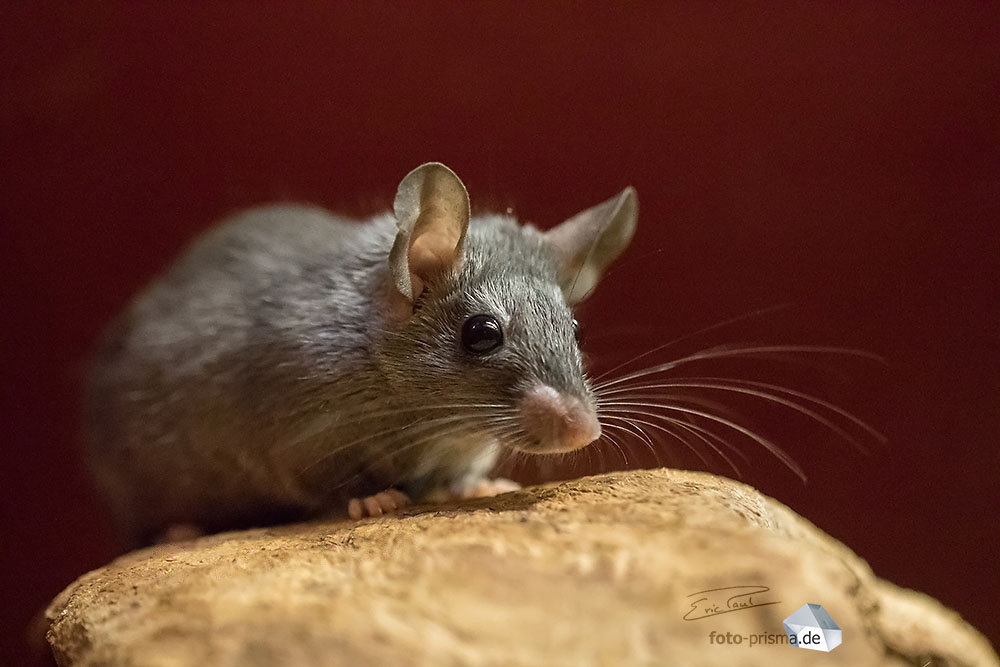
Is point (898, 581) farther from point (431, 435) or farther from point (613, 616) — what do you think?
point (613, 616)

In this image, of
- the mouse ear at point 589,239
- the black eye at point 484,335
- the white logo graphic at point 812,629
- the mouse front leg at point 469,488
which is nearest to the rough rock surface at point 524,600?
the white logo graphic at point 812,629

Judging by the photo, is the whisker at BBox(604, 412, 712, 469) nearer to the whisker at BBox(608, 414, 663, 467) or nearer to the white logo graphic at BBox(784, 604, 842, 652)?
the whisker at BBox(608, 414, 663, 467)

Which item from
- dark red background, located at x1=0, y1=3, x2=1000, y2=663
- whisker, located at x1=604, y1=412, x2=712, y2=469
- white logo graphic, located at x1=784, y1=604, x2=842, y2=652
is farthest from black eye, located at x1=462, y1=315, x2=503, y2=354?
white logo graphic, located at x1=784, y1=604, x2=842, y2=652

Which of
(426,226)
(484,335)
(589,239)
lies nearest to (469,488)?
(484,335)

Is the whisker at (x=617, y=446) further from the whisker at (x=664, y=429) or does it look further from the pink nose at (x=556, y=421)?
the pink nose at (x=556, y=421)

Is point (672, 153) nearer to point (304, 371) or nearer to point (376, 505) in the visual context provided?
point (304, 371)

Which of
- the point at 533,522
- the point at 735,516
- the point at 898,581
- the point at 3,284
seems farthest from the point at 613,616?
the point at 3,284
